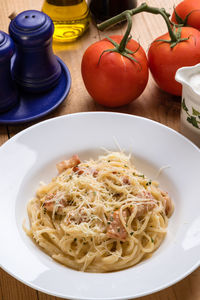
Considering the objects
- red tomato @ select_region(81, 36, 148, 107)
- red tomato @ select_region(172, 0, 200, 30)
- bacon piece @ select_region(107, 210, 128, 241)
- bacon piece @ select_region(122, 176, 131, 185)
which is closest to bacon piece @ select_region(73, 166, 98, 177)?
bacon piece @ select_region(122, 176, 131, 185)

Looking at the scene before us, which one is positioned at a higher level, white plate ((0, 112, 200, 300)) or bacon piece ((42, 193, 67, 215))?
white plate ((0, 112, 200, 300))

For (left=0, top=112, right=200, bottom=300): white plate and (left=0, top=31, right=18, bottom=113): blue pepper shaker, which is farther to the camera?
(left=0, top=31, right=18, bottom=113): blue pepper shaker

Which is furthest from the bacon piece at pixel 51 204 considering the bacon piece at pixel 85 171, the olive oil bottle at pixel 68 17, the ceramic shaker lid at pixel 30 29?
the olive oil bottle at pixel 68 17

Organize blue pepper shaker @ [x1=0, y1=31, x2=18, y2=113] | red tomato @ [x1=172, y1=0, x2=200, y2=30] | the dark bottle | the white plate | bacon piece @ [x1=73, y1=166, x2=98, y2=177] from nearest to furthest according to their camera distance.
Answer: the white plate → bacon piece @ [x1=73, y1=166, x2=98, y2=177] → blue pepper shaker @ [x1=0, y1=31, x2=18, y2=113] → red tomato @ [x1=172, y1=0, x2=200, y2=30] → the dark bottle

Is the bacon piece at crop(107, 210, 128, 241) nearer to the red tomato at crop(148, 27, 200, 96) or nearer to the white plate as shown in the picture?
the white plate

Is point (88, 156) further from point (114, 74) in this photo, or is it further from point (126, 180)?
point (114, 74)

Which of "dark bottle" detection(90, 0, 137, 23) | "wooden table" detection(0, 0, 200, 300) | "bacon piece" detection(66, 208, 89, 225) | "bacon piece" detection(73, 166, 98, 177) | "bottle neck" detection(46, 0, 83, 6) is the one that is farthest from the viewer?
"dark bottle" detection(90, 0, 137, 23)

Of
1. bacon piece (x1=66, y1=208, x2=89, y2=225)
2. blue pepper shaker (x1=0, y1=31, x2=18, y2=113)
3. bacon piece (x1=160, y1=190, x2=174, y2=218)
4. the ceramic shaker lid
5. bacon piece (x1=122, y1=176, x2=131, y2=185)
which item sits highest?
the ceramic shaker lid

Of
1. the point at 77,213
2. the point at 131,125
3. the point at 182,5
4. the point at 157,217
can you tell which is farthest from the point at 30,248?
the point at 182,5
